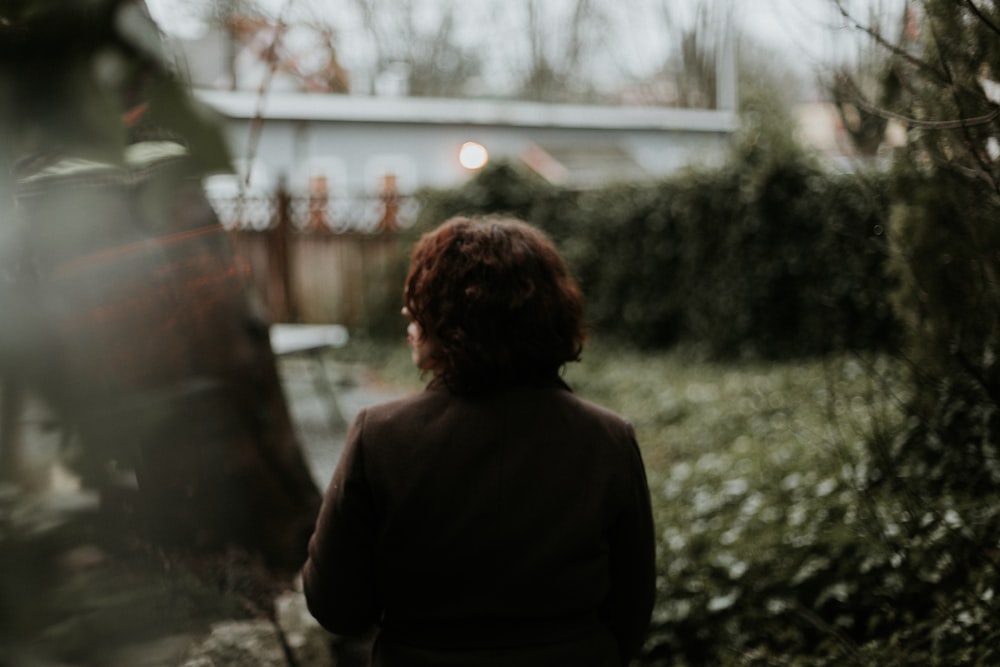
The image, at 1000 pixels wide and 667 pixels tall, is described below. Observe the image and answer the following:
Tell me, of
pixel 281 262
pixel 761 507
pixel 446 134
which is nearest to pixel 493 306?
pixel 761 507

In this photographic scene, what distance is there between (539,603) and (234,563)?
1.27m

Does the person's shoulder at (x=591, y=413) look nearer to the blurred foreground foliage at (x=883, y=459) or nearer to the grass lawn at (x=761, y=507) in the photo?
the blurred foreground foliage at (x=883, y=459)

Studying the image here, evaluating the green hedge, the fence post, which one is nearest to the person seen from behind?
the green hedge

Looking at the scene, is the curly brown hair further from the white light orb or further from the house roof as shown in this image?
the house roof

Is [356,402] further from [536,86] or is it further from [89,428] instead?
[536,86]

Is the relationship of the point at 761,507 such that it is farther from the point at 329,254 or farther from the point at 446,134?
the point at 446,134

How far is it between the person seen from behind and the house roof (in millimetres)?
14844

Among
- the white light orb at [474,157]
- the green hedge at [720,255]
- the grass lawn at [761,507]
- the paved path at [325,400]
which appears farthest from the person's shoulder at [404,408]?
the white light orb at [474,157]

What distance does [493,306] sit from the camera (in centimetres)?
192

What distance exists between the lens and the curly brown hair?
191cm

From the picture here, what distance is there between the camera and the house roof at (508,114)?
61.7 feet

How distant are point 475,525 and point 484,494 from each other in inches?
2.4

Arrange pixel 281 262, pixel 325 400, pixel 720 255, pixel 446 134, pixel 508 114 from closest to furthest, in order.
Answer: pixel 325 400 → pixel 720 255 → pixel 281 262 → pixel 508 114 → pixel 446 134

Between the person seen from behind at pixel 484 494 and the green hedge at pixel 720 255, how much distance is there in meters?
6.57
